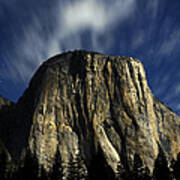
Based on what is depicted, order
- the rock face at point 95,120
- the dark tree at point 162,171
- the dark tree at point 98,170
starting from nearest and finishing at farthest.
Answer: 1. the dark tree at point 98,170
2. the dark tree at point 162,171
3. the rock face at point 95,120

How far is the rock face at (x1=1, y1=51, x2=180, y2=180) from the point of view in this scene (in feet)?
170

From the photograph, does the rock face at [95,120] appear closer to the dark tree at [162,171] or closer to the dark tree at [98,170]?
the dark tree at [162,171]

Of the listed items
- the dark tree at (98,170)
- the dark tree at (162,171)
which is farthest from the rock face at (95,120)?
the dark tree at (98,170)

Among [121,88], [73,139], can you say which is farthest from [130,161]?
[121,88]

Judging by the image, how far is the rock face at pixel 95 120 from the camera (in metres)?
51.8

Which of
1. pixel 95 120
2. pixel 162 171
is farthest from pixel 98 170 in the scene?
pixel 95 120

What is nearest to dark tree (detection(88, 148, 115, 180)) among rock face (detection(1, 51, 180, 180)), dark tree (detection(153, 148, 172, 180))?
rock face (detection(1, 51, 180, 180))

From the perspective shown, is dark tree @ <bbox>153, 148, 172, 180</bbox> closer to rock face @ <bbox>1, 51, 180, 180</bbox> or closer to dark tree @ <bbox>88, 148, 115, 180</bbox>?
rock face @ <bbox>1, 51, 180, 180</bbox>

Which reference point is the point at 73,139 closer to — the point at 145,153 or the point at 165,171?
the point at 145,153

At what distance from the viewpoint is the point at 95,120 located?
56.4 meters

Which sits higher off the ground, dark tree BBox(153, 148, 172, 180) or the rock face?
the rock face

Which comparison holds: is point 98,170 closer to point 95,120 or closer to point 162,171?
point 162,171

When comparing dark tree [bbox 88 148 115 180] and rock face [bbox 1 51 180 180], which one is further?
rock face [bbox 1 51 180 180]

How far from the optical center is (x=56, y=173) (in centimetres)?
3972
